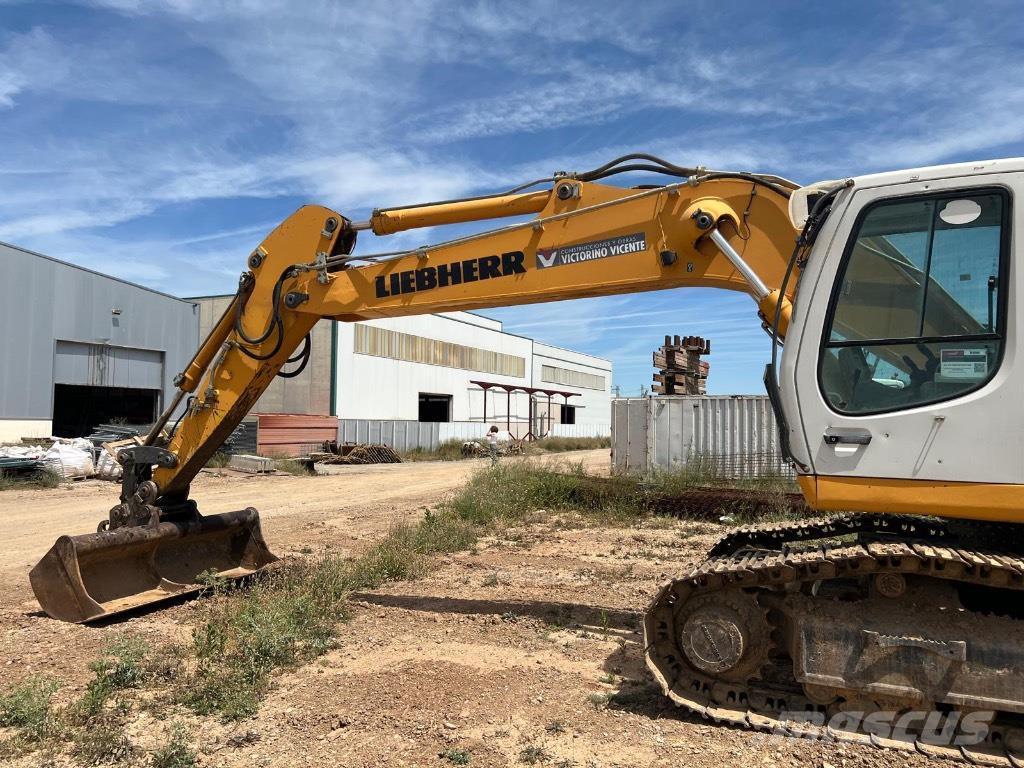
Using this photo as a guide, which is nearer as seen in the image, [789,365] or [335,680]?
[789,365]

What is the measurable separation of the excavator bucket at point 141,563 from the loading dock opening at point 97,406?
1014 inches

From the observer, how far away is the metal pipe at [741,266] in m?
5.21

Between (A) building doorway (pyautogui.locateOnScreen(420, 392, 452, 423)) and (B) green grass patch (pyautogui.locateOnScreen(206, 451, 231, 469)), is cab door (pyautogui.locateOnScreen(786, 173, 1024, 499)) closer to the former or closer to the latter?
(B) green grass patch (pyautogui.locateOnScreen(206, 451, 231, 469))

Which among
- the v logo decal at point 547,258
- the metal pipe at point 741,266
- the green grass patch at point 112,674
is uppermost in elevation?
the v logo decal at point 547,258

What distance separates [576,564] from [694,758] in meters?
5.07

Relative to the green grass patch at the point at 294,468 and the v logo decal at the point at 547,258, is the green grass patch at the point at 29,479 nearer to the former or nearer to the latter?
the green grass patch at the point at 294,468

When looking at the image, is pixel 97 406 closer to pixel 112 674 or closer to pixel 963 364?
pixel 112 674

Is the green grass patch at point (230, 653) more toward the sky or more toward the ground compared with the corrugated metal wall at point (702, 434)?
more toward the ground

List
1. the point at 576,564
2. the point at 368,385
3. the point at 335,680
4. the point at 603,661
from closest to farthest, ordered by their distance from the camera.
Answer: the point at 335,680
the point at 603,661
the point at 576,564
the point at 368,385

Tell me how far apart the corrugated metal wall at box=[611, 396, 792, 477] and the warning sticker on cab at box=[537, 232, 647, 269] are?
39.7 ft

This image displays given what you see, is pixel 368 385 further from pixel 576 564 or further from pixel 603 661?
pixel 603 661

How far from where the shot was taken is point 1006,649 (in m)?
3.81

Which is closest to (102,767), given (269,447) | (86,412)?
(269,447)

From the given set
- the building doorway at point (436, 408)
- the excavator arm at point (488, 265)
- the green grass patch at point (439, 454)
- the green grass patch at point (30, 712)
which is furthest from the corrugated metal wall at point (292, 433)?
the green grass patch at point (30, 712)
